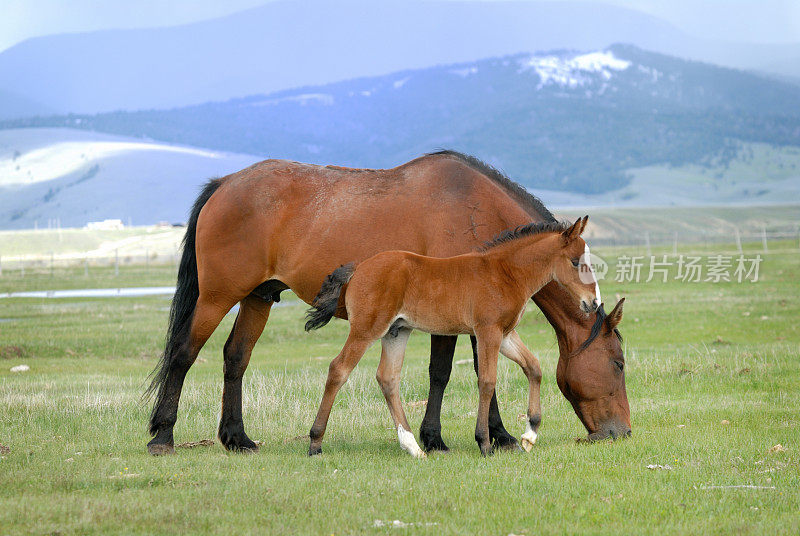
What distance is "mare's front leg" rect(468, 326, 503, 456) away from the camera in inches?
306

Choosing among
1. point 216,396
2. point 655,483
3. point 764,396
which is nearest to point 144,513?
point 655,483

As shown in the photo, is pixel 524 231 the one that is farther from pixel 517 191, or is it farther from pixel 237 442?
pixel 237 442

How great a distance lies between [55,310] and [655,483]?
2513 cm

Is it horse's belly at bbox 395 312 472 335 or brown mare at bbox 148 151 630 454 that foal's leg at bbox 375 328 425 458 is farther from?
brown mare at bbox 148 151 630 454

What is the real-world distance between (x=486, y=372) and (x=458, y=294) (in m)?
0.74

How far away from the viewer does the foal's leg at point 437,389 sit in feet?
27.4

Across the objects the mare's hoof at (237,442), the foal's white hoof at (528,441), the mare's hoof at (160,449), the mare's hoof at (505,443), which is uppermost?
the foal's white hoof at (528,441)

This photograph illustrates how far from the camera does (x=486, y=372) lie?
779 cm

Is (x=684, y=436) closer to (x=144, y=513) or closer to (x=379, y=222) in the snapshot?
(x=379, y=222)

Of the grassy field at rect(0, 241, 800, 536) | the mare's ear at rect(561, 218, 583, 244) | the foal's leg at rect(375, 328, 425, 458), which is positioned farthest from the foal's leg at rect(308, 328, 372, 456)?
the mare's ear at rect(561, 218, 583, 244)

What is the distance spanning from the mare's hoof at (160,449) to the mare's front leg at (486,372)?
2.95 meters

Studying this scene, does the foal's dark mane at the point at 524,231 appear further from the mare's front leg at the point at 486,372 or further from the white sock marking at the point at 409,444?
the white sock marking at the point at 409,444

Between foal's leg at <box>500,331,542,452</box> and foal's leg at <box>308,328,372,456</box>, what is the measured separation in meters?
1.43

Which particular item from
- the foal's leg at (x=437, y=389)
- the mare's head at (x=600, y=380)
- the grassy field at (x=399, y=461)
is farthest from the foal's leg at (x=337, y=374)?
the mare's head at (x=600, y=380)
